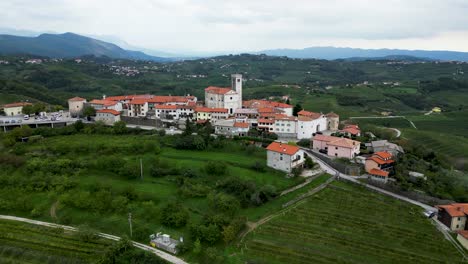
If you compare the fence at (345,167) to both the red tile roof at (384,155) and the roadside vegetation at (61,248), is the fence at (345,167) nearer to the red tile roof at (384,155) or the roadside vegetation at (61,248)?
the red tile roof at (384,155)

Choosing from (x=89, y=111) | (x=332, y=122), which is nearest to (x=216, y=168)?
(x=332, y=122)

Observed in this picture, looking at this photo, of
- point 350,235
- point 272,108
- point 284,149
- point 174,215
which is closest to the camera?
point 350,235

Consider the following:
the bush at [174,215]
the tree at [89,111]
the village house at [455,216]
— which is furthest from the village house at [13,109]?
the village house at [455,216]

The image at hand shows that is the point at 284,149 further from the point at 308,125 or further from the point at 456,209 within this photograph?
the point at 456,209

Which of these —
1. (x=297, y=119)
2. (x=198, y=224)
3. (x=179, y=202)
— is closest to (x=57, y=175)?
(x=179, y=202)

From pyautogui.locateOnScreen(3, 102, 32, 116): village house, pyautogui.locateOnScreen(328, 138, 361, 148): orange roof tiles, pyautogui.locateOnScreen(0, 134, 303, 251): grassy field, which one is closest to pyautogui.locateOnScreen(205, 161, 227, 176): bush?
pyautogui.locateOnScreen(0, 134, 303, 251): grassy field

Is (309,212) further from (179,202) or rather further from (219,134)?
(219,134)
